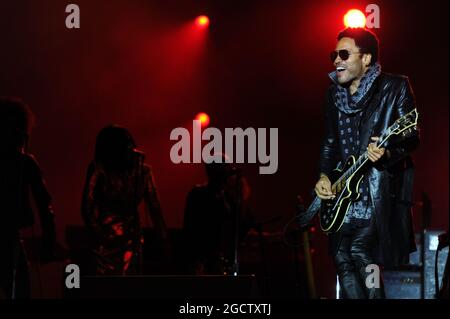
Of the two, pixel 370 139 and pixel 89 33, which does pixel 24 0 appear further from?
pixel 370 139

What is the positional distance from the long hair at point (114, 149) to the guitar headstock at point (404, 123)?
2.35 metres

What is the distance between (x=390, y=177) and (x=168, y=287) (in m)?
1.61

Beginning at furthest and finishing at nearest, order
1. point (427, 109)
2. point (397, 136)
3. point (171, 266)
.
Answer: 1. point (427, 109)
2. point (171, 266)
3. point (397, 136)

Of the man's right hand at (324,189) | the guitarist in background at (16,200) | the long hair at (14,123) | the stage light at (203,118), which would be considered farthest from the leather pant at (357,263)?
the stage light at (203,118)

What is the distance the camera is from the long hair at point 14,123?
267 inches

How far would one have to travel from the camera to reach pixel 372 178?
5.91m

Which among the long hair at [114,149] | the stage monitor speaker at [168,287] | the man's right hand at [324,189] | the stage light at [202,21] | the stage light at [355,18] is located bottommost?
the stage monitor speaker at [168,287]

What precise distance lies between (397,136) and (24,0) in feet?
12.2

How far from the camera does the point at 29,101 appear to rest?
873 centimetres

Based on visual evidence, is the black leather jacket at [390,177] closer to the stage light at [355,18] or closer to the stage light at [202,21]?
the stage light at [355,18]

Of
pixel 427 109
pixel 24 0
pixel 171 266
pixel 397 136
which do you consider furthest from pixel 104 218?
pixel 427 109

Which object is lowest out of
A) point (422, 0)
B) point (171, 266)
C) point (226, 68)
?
point (171, 266)

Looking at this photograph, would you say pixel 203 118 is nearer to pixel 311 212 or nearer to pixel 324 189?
pixel 311 212

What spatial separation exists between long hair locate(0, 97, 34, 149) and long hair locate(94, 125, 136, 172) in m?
0.57
